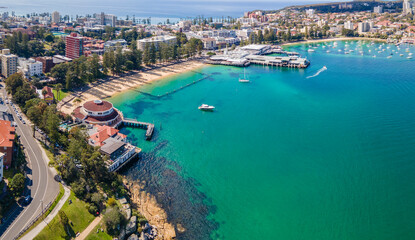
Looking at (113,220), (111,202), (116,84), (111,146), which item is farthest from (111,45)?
(113,220)

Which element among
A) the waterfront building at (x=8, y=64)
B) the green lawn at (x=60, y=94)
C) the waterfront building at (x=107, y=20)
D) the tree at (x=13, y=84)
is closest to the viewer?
the tree at (x=13, y=84)

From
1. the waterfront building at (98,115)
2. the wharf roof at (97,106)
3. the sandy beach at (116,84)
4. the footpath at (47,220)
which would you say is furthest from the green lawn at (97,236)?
the sandy beach at (116,84)

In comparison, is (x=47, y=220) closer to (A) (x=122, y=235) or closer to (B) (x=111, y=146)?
(A) (x=122, y=235)

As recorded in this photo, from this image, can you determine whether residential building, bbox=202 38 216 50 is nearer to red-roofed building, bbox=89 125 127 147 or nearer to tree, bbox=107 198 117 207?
red-roofed building, bbox=89 125 127 147


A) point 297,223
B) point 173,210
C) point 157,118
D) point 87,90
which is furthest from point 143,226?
point 87,90

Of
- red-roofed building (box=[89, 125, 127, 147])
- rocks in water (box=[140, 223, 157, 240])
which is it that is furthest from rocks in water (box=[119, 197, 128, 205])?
red-roofed building (box=[89, 125, 127, 147])

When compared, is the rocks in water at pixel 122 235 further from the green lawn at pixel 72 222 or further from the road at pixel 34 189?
the road at pixel 34 189

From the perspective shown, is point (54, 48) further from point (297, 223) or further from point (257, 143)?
point (297, 223)
